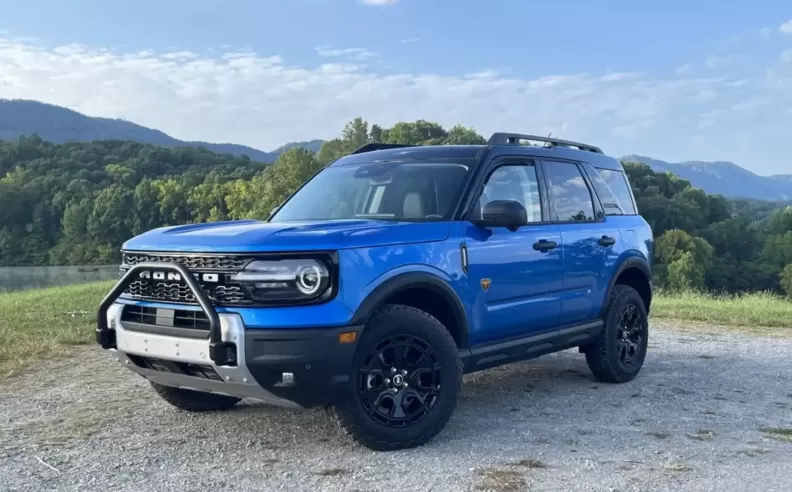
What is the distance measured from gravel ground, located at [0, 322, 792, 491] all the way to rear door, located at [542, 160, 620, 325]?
79 centimetres

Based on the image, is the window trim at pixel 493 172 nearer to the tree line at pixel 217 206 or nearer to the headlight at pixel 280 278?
the headlight at pixel 280 278

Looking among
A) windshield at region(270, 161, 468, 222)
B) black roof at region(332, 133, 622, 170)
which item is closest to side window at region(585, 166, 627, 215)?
black roof at region(332, 133, 622, 170)

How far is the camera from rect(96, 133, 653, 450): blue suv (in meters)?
4.18

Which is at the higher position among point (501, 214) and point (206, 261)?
point (501, 214)

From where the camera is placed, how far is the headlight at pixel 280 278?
416 centimetres

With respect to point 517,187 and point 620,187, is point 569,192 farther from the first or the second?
point 620,187

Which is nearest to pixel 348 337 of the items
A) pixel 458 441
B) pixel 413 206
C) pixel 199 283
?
pixel 199 283

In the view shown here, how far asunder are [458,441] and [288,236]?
5.77ft

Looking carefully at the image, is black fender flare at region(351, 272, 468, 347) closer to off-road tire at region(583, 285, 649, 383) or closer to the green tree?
off-road tire at region(583, 285, 649, 383)

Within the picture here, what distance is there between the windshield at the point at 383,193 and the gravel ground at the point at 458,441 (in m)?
1.51

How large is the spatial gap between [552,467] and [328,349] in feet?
4.77

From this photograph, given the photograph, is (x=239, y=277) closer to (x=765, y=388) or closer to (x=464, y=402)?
(x=464, y=402)

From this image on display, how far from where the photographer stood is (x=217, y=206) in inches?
3012

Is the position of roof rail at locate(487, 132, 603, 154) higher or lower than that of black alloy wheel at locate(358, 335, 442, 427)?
higher
